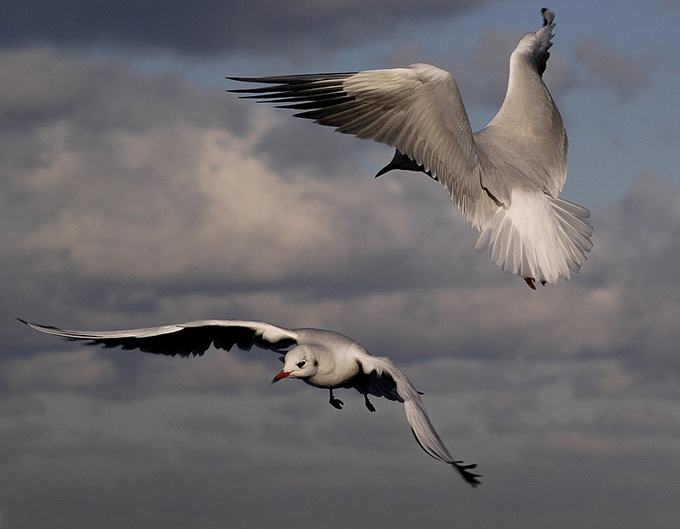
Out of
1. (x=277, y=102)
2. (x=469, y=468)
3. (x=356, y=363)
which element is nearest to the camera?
(x=469, y=468)

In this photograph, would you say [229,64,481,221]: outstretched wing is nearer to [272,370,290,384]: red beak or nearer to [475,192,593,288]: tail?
[475,192,593,288]: tail

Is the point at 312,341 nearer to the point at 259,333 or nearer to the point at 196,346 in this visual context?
the point at 259,333

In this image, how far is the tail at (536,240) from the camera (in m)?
9.95

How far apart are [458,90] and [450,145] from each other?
1.83 ft

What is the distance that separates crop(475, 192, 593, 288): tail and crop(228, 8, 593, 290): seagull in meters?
0.01

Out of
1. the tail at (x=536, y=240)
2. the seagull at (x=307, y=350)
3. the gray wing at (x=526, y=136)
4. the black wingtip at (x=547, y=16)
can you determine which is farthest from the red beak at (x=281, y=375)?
the black wingtip at (x=547, y=16)

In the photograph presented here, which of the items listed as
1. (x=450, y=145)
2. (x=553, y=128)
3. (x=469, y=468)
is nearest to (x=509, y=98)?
(x=553, y=128)

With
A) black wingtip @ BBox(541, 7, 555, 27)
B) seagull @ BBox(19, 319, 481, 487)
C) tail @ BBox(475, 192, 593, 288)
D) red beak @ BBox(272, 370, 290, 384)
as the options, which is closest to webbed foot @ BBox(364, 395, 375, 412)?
seagull @ BBox(19, 319, 481, 487)

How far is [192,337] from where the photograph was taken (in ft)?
33.6

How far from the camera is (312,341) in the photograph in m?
9.17

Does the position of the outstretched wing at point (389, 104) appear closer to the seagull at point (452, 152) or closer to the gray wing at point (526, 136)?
the seagull at point (452, 152)

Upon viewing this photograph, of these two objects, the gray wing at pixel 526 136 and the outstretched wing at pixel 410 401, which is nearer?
the outstretched wing at pixel 410 401

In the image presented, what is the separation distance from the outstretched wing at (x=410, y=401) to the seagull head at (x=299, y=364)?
0.48 metres

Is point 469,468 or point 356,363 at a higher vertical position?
point 356,363
